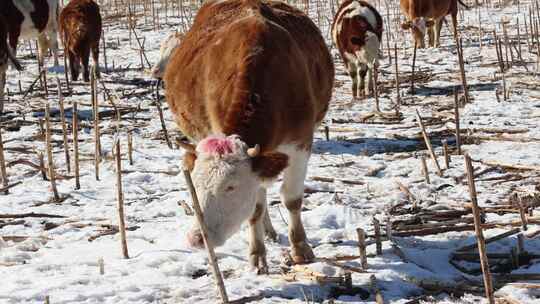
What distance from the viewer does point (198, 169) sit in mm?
3781

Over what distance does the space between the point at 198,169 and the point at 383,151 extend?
4242mm

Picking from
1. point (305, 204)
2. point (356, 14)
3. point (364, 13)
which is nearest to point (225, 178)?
point (305, 204)

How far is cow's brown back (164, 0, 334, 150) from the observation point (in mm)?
4113

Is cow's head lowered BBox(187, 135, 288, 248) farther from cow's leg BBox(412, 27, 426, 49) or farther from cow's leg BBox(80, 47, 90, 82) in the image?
cow's leg BBox(412, 27, 426, 49)

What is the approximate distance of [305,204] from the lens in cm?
596

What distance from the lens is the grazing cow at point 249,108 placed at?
3.80 meters

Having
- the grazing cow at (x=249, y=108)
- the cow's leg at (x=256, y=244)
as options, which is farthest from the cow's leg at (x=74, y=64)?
the cow's leg at (x=256, y=244)

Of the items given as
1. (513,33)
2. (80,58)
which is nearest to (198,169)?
(80,58)

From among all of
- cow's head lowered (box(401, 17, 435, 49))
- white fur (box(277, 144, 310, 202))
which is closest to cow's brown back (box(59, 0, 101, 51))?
cow's head lowered (box(401, 17, 435, 49))

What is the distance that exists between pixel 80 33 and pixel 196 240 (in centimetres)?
1006

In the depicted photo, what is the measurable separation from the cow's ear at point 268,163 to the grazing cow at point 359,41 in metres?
7.17

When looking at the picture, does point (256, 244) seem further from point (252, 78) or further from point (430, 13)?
point (430, 13)

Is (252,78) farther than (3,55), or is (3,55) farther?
(3,55)

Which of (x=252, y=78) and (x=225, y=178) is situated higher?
(x=252, y=78)
